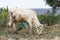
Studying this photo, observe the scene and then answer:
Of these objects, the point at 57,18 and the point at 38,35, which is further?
the point at 57,18

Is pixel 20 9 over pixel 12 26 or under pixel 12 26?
over

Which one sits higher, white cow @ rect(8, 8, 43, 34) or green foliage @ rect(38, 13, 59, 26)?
white cow @ rect(8, 8, 43, 34)

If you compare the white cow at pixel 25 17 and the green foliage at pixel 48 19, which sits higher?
the white cow at pixel 25 17

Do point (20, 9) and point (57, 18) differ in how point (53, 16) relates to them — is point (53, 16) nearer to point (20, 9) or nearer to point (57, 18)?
point (57, 18)

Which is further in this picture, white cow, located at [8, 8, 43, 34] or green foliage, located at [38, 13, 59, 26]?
green foliage, located at [38, 13, 59, 26]

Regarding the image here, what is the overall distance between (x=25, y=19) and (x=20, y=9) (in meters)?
0.43

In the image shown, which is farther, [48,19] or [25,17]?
[48,19]

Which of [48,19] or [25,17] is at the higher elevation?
[25,17]

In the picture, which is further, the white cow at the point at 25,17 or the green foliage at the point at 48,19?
the green foliage at the point at 48,19

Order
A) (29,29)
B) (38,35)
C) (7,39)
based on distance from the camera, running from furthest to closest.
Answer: (29,29)
(38,35)
(7,39)

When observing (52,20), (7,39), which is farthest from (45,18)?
(7,39)

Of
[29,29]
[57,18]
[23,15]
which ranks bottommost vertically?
[57,18]

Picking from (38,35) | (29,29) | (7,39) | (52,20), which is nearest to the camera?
(7,39)

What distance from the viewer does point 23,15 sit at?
8.64 m
